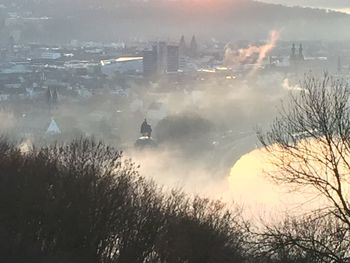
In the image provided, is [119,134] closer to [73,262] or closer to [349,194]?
[73,262]

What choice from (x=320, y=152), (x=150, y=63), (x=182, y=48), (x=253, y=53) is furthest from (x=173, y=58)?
(x=320, y=152)

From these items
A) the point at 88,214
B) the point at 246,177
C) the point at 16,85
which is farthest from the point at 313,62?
the point at 88,214

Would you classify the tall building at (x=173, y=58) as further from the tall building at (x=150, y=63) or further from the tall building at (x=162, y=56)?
the tall building at (x=150, y=63)

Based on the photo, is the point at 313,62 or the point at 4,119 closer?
the point at 4,119

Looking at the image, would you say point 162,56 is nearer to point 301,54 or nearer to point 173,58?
point 173,58

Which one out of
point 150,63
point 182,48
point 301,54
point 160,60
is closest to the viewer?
point 301,54

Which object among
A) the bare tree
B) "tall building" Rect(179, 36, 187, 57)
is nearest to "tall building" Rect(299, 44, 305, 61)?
"tall building" Rect(179, 36, 187, 57)

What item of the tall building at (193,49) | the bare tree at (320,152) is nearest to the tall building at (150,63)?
the tall building at (193,49)
